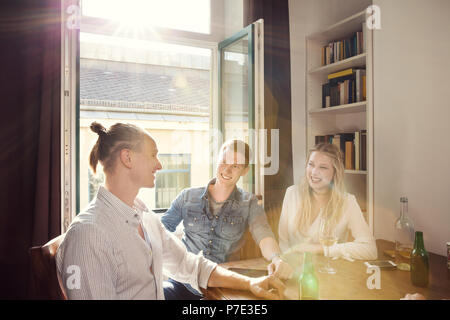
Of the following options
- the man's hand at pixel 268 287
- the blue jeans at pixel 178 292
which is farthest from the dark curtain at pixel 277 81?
the man's hand at pixel 268 287

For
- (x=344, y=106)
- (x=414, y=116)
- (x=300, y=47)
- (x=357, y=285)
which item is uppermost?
(x=300, y=47)

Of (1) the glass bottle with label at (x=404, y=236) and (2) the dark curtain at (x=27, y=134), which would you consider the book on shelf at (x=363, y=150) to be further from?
(2) the dark curtain at (x=27, y=134)

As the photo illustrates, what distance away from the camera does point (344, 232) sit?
188cm

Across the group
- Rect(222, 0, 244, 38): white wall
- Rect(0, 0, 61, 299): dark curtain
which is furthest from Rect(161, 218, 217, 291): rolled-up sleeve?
Rect(222, 0, 244, 38): white wall

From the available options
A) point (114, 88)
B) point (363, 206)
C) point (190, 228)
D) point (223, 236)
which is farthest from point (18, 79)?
point (363, 206)

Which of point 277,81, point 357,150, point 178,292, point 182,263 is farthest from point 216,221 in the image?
point 277,81

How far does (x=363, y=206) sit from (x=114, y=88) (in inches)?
96.8

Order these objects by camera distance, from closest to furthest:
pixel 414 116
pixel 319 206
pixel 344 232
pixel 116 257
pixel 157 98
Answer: pixel 116 257 → pixel 344 232 → pixel 319 206 → pixel 414 116 → pixel 157 98

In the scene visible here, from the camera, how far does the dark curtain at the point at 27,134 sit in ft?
6.88

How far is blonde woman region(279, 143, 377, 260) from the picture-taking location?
1806 mm

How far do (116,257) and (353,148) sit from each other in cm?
211

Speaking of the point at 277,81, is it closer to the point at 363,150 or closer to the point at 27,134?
the point at 363,150

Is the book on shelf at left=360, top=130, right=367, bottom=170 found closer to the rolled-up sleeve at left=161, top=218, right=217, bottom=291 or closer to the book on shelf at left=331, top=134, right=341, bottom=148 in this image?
the book on shelf at left=331, top=134, right=341, bottom=148

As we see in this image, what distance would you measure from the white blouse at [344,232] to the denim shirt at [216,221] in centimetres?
17
